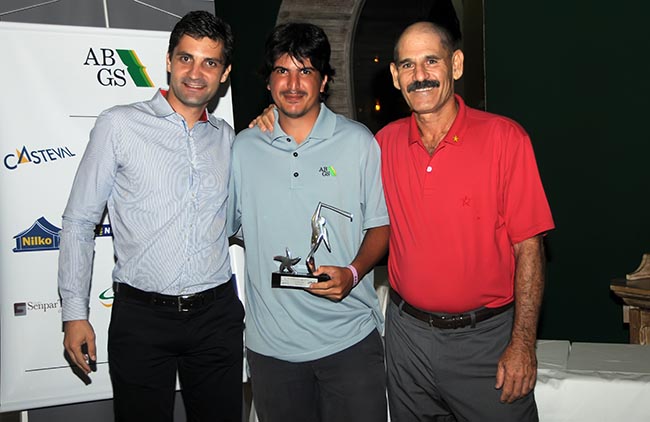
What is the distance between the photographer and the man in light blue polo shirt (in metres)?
2.16

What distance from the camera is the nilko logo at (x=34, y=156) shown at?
112 inches

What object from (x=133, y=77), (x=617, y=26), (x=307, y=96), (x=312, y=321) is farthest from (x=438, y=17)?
(x=312, y=321)

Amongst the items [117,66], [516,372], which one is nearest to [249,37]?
[117,66]

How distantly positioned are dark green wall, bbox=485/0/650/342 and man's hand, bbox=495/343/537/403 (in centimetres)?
238

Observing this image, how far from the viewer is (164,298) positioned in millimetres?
2260

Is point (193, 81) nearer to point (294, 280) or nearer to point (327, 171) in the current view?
point (327, 171)

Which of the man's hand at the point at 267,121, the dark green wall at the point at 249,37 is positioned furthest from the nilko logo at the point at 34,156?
the dark green wall at the point at 249,37

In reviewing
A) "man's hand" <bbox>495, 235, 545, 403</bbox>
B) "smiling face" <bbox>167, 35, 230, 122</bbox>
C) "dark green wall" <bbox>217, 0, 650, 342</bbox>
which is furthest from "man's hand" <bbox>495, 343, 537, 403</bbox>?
"dark green wall" <bbox>217, 0, 650, 342</bbox>

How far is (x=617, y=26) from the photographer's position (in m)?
3.97

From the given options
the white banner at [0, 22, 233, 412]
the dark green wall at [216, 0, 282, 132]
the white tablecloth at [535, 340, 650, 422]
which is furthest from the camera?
the dark green wall at [216, 0, 282, 132]

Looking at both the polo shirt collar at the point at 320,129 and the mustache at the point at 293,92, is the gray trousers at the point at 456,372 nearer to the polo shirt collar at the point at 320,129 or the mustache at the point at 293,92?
the polo shirt collar at the point at 320,129

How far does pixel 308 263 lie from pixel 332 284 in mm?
106

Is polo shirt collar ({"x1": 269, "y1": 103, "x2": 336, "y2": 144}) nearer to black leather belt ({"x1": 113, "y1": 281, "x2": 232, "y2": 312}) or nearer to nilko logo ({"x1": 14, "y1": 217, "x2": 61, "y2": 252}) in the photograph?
black leather belt ({"x1": 113, "y1": 281, "x2": 232, "y2": 312})

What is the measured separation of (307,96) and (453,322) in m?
0.90
